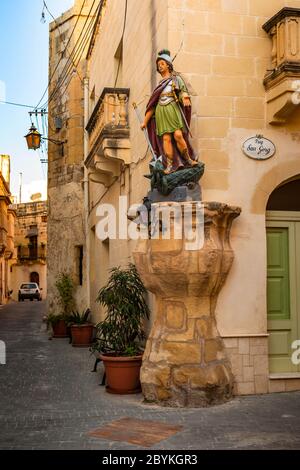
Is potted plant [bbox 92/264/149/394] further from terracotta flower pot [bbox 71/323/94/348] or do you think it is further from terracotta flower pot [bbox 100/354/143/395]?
terracotta flower pot [bbox 71/323/94/348]

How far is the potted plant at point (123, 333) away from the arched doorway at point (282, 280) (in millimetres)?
1743

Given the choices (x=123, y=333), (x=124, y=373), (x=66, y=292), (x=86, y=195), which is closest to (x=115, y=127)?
(x=123, y=333)

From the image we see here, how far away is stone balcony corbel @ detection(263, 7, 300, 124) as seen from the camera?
22.0ft

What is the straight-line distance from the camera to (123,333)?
7.41 metres

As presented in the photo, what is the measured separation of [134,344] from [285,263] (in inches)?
89.5

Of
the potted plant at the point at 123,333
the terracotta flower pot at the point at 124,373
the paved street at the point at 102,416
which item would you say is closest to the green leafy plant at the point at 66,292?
the paved street at the point at 102,416

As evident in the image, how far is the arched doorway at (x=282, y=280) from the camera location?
7.20 m

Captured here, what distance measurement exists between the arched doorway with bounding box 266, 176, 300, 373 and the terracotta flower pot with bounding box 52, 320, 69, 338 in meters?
8.02

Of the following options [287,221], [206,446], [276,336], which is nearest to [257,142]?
[287,221]

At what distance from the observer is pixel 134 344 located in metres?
7.48

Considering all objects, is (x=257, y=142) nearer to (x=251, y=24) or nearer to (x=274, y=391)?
(x=251, y=24)

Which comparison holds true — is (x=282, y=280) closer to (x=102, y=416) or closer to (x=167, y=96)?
(x=167, y=96)

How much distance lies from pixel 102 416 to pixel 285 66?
4.56m

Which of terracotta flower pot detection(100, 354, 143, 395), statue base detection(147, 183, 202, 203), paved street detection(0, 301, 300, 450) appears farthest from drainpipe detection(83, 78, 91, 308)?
statue base detection(147, 183, 202, 203)
